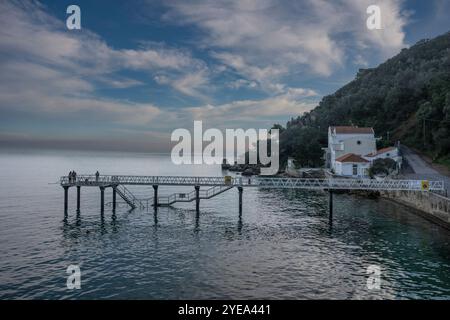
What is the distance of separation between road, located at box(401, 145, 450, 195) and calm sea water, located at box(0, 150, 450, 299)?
1007 cm

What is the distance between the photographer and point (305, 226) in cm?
3762

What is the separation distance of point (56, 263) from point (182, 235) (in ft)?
36.9

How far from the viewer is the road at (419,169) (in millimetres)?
51878

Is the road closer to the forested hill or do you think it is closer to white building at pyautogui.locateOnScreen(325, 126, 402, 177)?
the forested hill

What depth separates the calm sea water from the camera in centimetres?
2067

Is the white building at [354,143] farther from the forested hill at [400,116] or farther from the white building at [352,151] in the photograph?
the forested hill at [400,116]

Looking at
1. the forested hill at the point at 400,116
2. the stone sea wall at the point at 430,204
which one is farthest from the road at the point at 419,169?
the stone sea wall at the point at 430,204

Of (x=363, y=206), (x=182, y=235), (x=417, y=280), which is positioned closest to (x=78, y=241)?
(x=182, y=235)

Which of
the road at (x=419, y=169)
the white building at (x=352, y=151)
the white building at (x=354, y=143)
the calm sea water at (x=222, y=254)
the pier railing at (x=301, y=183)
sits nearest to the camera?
the calm sea water at (x=222, y=254)

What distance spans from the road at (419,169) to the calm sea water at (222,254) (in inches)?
397

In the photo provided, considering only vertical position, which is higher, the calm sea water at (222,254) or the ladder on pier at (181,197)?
the ladder on pier at (181,197)

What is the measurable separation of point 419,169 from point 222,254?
48.5 m
